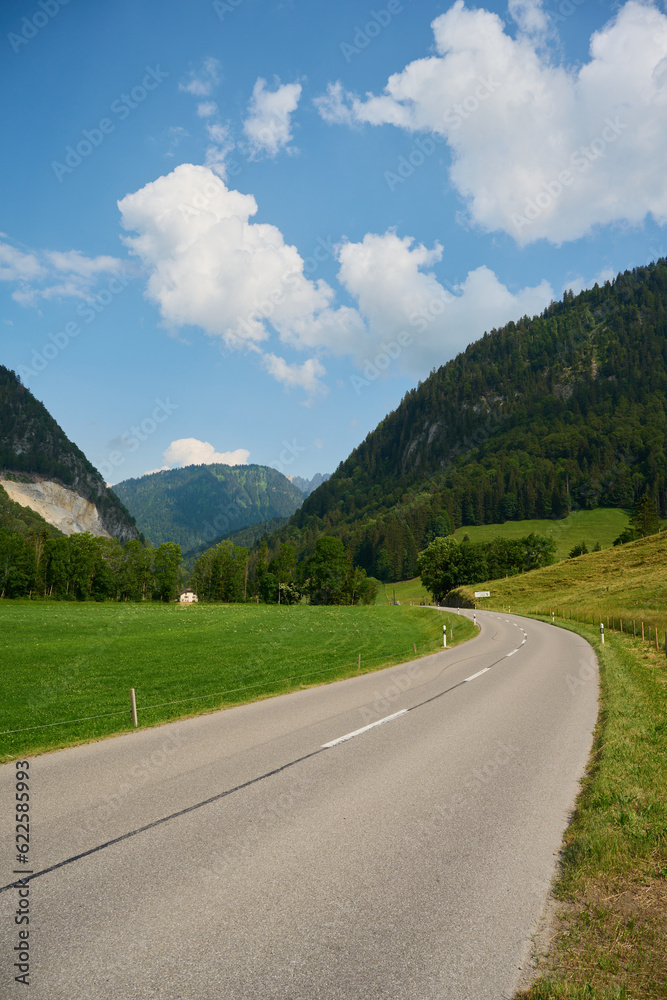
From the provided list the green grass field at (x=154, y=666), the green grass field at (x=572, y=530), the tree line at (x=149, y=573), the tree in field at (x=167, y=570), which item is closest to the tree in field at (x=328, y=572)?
the tree line at (x=149, y=573)

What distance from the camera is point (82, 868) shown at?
5.66 metres

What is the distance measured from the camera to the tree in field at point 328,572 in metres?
112

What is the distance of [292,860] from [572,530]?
18919 centimetres

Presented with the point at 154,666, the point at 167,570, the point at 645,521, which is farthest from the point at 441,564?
the point at 154,666

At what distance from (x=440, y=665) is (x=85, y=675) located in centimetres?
1608

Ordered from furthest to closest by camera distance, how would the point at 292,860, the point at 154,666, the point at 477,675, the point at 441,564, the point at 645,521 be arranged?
the point at 645,521 → the point at 441,564 → the point at 154,666 → the point at 477,675 → the point at 292,860

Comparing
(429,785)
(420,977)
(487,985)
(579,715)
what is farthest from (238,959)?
(579,715)

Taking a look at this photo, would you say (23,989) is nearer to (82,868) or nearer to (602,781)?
(82,868)

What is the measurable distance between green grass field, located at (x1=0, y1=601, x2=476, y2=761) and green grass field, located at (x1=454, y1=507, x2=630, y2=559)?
430ft

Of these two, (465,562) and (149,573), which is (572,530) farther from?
(149,573)

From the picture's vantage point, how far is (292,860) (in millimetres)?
5781

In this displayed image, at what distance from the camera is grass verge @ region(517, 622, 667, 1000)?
388 cm

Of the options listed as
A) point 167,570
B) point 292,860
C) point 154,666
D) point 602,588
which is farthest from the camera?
point 167,570

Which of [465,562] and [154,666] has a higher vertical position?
[465,562]
